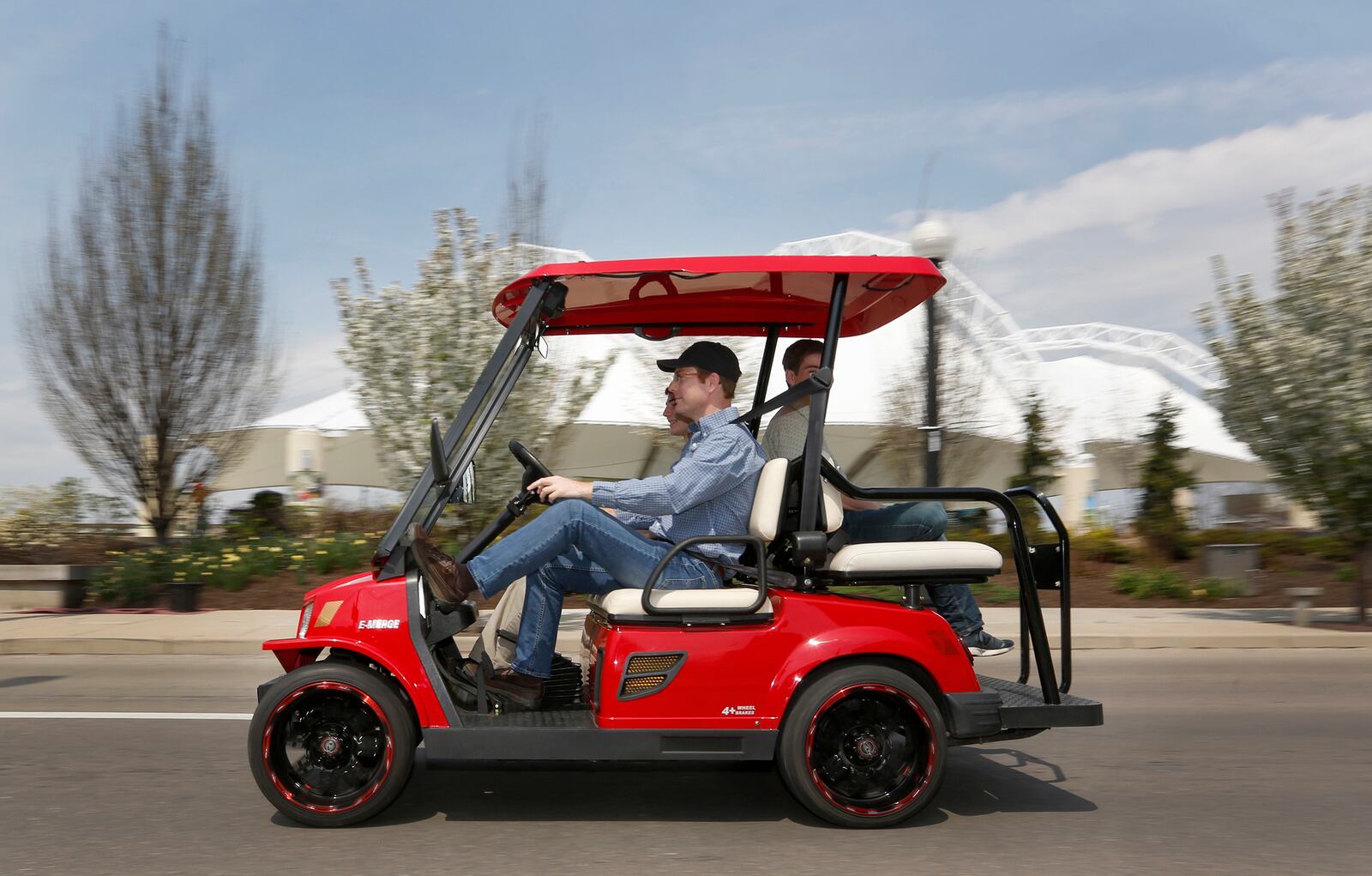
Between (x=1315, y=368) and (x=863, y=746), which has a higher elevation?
(x=1315, y=368)

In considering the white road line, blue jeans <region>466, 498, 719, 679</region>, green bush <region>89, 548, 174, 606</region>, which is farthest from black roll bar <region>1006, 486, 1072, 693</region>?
green bush <region>89, 548, 174, 606</region>

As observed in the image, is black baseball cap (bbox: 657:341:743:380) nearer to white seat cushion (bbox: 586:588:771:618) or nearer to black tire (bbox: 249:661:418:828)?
white seat cushion (bbox: 586:588:771:618)

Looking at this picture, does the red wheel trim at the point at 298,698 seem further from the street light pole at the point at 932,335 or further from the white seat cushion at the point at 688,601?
the street light pole at the point at 932,335

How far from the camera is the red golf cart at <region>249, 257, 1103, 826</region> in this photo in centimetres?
401

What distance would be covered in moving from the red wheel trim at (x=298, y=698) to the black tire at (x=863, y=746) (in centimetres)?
132

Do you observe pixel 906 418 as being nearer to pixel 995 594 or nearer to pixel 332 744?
pixel 995 594

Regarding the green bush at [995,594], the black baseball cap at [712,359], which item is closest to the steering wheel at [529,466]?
the black baseball cap at [712,359]

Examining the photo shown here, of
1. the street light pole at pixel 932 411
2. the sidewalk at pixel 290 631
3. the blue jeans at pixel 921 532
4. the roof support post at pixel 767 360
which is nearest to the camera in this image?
the blue jeans at pixel 921 532

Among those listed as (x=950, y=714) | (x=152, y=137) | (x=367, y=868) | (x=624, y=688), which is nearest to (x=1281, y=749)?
(x=950, y=714)

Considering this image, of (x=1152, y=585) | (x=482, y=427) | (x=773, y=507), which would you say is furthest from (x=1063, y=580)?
(x=1152, y=585)

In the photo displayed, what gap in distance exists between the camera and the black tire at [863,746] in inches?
158

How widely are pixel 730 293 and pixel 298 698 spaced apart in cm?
221

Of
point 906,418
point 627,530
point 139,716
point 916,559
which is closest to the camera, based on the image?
point 916,559

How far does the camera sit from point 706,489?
4.30m
